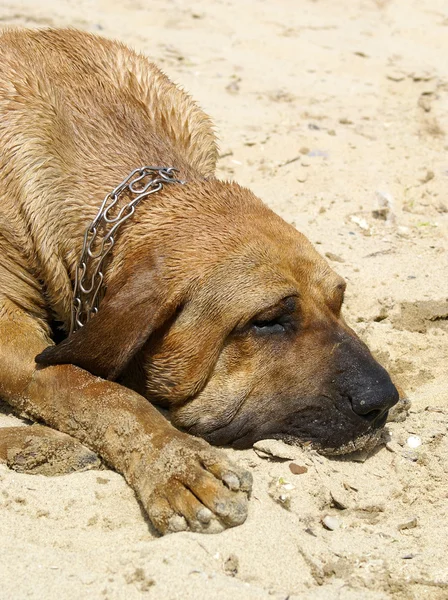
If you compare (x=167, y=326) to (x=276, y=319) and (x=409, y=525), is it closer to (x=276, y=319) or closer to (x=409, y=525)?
(x=276, y=319)

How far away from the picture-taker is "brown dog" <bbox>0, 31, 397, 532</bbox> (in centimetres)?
378

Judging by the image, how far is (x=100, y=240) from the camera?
4078 mm

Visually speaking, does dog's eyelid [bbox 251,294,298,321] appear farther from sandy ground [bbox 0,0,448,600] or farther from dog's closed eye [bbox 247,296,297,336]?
sandy ground [bbox 0,0,448,600]

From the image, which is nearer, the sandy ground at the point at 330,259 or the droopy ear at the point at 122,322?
the sandy ground at the point at 330,259

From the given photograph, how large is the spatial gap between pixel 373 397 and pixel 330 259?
2189 mm

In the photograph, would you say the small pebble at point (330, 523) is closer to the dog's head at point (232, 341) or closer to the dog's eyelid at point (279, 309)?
the dog's head at point (232, 341)

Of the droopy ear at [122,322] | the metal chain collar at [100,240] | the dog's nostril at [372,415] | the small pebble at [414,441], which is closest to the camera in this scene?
the droopy ear at [122,322]

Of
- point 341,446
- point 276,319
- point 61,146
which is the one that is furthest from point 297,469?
point 61,146

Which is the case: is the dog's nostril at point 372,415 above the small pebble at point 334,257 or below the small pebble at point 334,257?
above

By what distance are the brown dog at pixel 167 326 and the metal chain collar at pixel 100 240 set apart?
0.03 m

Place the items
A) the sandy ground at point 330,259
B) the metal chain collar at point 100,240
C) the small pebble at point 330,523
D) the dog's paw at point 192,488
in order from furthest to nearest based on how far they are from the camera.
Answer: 1. the metal chain collar at point 100,240
2. the small pebble at point 330,523
3. the dog's paw at point 192,488
4. the sandy ground at point 330,259

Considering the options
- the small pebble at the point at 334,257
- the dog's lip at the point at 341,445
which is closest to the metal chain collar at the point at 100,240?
the dog's lip at the point at 341,445

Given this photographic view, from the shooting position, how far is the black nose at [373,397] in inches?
150

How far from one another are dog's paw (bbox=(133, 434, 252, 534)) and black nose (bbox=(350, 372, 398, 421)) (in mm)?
602
